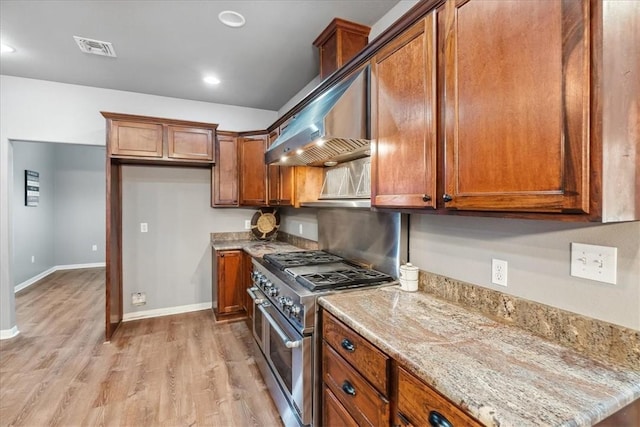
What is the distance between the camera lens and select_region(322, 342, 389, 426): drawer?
3.82ft

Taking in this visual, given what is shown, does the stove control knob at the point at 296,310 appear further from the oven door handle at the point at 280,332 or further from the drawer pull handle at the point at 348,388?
the drawer pull handle at the point at 348,388

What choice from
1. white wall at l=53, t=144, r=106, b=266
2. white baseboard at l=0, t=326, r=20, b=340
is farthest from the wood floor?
white wall at l=53, t=144, r=106, b=266

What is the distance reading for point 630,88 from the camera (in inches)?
32.2

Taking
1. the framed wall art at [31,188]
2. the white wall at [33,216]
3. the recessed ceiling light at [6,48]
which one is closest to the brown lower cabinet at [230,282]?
the recessed ceiling light at [6,48]

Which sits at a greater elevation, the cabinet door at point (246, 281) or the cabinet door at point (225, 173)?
the cabinet door at point (225, 173)

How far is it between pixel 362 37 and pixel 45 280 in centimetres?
667

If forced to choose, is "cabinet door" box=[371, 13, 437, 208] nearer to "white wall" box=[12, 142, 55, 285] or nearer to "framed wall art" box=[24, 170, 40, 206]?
"white wall" box=[12, 142, 55, 285]

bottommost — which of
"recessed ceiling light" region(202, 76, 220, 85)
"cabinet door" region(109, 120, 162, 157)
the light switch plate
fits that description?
the light switch plate

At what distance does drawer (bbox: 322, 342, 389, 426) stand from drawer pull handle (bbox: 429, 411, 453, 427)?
23 cm

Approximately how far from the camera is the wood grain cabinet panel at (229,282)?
3568 millimetres

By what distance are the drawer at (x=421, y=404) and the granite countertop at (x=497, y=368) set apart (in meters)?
0.04

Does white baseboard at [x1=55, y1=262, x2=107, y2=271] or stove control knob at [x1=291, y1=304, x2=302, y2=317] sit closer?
stove control knob at [x1=291, y1=304, x2=302, y2=317]

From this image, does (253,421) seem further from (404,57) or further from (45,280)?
(45,280)

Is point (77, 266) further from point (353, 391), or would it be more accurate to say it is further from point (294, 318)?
point (353, 391)
